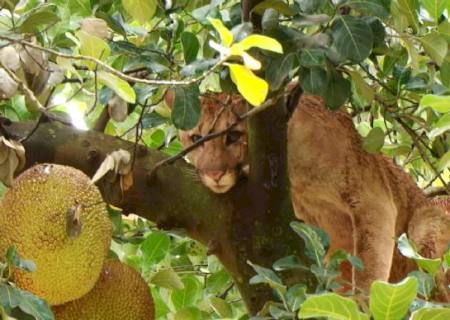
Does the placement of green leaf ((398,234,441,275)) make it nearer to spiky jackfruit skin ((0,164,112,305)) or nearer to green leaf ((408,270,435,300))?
green leaf ((408,270,435,300))

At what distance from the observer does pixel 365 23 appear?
2096mm

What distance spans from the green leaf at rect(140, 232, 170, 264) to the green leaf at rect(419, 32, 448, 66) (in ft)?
3.44

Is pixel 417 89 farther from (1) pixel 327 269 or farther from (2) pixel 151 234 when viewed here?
(2) pixel 151 234

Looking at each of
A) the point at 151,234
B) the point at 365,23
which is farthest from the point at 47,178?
the point at 151,234

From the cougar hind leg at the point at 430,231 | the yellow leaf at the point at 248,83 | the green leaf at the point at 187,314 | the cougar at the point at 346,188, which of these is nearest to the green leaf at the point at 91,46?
the yellow leaf at the point at 248,83

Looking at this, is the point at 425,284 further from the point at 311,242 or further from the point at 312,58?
the point at 312,58

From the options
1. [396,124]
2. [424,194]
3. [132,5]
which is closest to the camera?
[132,5]

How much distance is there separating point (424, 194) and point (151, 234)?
1.28m

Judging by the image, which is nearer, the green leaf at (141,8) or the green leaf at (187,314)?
the green leaf at (141,8)

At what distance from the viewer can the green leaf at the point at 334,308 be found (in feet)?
5.10

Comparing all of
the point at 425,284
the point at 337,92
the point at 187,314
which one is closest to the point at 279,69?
the point at 337,92

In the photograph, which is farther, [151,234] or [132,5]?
[151,234]

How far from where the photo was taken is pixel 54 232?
6.47ft

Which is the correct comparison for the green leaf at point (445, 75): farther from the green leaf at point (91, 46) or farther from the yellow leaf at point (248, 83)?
the yellow leaf at point (248, 83)
